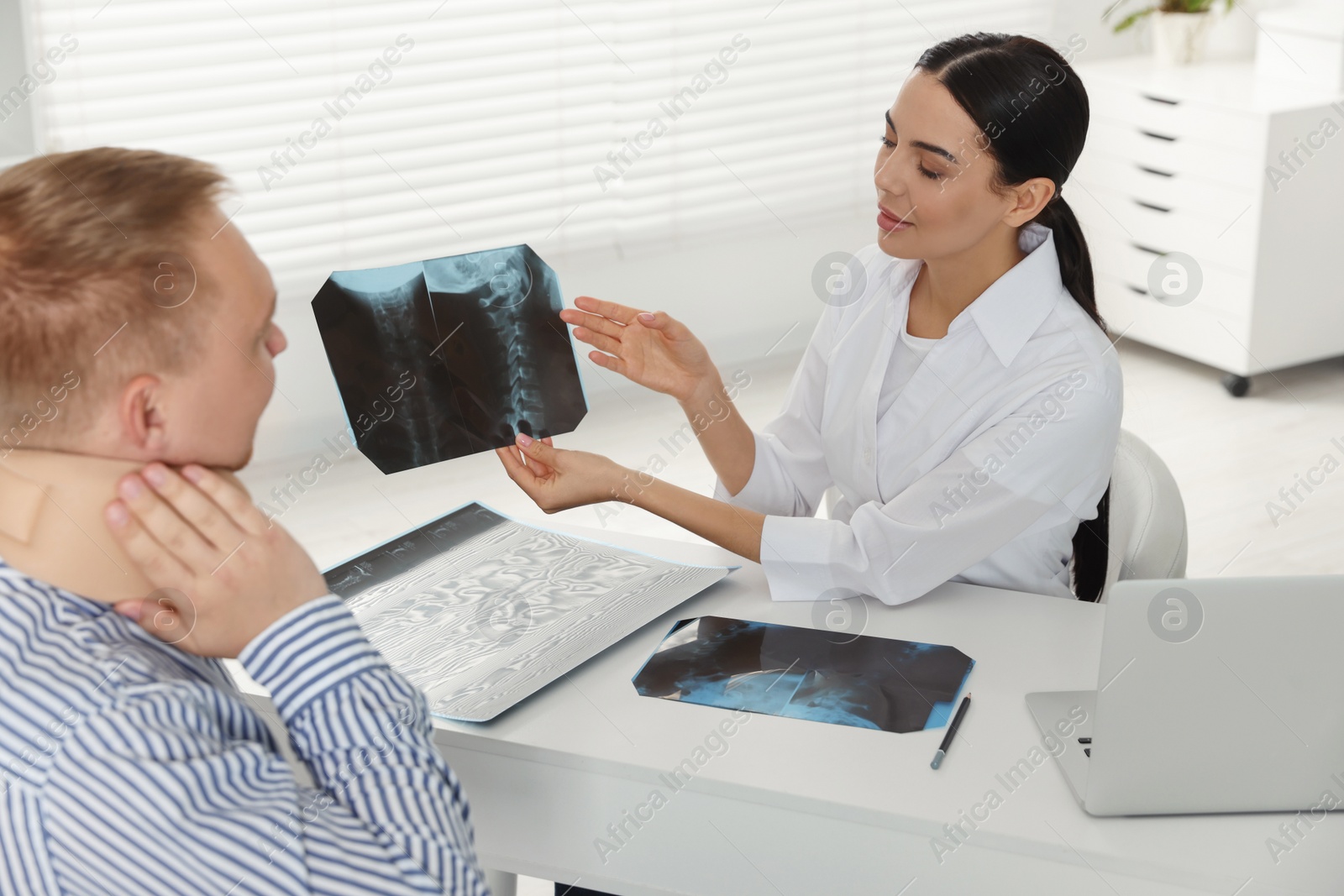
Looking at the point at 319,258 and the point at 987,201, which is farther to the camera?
the point at 319,258

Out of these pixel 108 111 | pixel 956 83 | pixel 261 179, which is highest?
pixel 956 83

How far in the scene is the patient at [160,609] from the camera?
806mm

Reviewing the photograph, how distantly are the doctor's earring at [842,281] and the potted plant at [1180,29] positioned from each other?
115 inches

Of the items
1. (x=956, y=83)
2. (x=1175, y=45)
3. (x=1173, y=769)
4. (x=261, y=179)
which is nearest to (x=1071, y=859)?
(x=1173, y=769)

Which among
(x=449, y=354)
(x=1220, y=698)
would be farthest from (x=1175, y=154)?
(x=1220, y=698)

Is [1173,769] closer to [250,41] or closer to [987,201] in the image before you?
[987,201]

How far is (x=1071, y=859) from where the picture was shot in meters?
1.12

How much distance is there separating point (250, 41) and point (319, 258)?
1.88 ft

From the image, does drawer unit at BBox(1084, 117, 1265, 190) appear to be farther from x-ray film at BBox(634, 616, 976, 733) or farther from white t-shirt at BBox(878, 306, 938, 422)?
x-ray film at BBox(634, 616, 976, 733)

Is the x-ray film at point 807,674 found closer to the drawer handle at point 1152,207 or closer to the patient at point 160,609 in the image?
the patient at point 160,609

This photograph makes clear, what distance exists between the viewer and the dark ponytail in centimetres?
168

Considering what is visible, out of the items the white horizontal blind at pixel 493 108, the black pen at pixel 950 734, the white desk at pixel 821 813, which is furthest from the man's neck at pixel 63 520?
the white horizontal blind at pixel 493 108

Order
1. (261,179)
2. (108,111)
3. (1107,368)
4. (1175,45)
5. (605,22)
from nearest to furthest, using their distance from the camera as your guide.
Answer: (1107,368) → (108,111) → (261,179) → (605,22) → (1175,45)

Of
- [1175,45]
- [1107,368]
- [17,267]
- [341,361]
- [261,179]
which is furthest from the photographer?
[1175,45]
